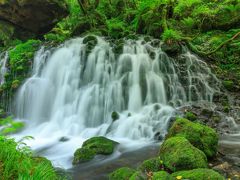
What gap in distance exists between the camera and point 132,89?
10891mm

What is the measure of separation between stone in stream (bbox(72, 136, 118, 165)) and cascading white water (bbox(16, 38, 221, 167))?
113cm

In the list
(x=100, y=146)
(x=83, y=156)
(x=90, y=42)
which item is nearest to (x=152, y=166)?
(x=83, y=156)

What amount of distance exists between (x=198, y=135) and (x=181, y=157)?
54.9 inches

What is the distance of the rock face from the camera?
16250mm

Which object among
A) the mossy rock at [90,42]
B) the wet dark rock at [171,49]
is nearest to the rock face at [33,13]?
the mossy rock at [90,42]

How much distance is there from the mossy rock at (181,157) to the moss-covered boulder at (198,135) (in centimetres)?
81

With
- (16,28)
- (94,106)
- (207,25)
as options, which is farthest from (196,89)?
(16,28)

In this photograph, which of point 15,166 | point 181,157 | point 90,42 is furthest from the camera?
point 90,42

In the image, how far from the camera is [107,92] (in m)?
11.0

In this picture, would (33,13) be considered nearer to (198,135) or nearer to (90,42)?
(90,42)

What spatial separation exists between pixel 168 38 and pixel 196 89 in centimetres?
252

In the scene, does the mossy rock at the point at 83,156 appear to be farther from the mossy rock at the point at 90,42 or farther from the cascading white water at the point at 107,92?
the mossy rock at the point at 90,42

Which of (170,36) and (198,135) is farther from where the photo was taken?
(170,36)

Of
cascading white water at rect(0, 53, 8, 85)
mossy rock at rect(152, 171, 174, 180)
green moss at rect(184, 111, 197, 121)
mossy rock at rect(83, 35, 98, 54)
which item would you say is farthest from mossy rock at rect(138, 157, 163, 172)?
cascading white water at rect(0, 53, 8, 85)
